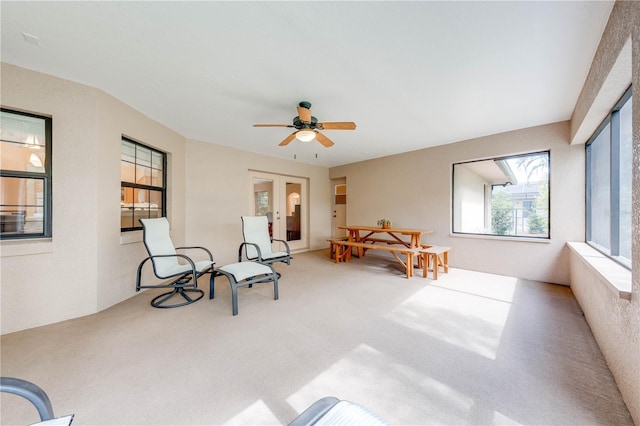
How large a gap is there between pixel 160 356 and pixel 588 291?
414 centimetres

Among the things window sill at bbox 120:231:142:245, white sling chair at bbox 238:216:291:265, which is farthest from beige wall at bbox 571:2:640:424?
window sill at bbox 120:231:142:245

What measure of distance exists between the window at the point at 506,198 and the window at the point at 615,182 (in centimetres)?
79

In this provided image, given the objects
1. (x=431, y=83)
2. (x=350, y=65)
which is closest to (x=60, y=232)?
(x=350, y=65)

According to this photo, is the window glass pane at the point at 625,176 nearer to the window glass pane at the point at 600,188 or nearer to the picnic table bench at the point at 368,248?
the window glass pane at the point at 600,188

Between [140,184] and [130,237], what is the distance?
2.75ft

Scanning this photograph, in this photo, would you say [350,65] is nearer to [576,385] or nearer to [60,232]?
[576,385]

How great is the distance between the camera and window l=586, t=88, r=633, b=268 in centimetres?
197

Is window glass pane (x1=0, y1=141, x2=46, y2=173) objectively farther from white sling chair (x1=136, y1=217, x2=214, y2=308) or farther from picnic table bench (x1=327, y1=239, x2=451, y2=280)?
picnic table bench (x1=327, y1=239, x2=451, y2=280)

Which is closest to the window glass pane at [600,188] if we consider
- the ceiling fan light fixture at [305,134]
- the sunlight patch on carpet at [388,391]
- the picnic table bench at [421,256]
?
the picnic table bench at [421,256]

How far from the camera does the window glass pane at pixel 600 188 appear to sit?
2.45m

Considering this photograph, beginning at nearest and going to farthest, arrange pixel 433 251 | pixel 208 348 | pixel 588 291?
1. pixel 208 348
2. pixel 588 291
3. pixel 433 251

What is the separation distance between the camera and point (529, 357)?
180 cm

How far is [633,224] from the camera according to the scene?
4.19 feet

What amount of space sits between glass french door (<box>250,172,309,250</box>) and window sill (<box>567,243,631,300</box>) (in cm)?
518
